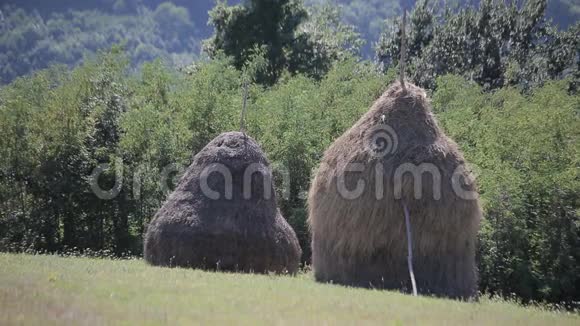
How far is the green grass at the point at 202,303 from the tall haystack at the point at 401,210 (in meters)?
1.18

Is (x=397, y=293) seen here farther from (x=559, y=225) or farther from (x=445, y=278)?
(x=559, y=225)

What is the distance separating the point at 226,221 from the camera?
16031 millimetres

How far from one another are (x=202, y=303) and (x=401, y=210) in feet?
17.5

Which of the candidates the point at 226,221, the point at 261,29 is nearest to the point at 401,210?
the point at 226,221

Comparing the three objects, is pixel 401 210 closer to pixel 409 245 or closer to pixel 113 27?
pixel 409 245

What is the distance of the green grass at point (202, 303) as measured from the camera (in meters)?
8.43

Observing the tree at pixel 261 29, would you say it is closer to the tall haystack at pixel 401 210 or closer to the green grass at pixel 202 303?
the tall haystack at pixel 401 210

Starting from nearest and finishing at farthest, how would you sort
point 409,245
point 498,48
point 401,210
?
point 409,245, point 401,210, point 498,48

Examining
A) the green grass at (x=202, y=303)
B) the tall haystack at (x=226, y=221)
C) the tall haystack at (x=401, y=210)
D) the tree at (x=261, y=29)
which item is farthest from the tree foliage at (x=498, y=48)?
the green grass at (x=202, y=303)

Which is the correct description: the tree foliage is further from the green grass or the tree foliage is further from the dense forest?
the green grass

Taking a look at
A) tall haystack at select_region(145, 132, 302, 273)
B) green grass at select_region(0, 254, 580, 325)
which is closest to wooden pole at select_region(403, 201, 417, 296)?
green grass at select_region(0, 254, 580, 325)

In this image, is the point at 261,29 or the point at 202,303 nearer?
the point at 202,303

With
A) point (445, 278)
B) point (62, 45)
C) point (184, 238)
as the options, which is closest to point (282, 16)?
point (184, 238)

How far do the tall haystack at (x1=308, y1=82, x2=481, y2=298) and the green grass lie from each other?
118cm
